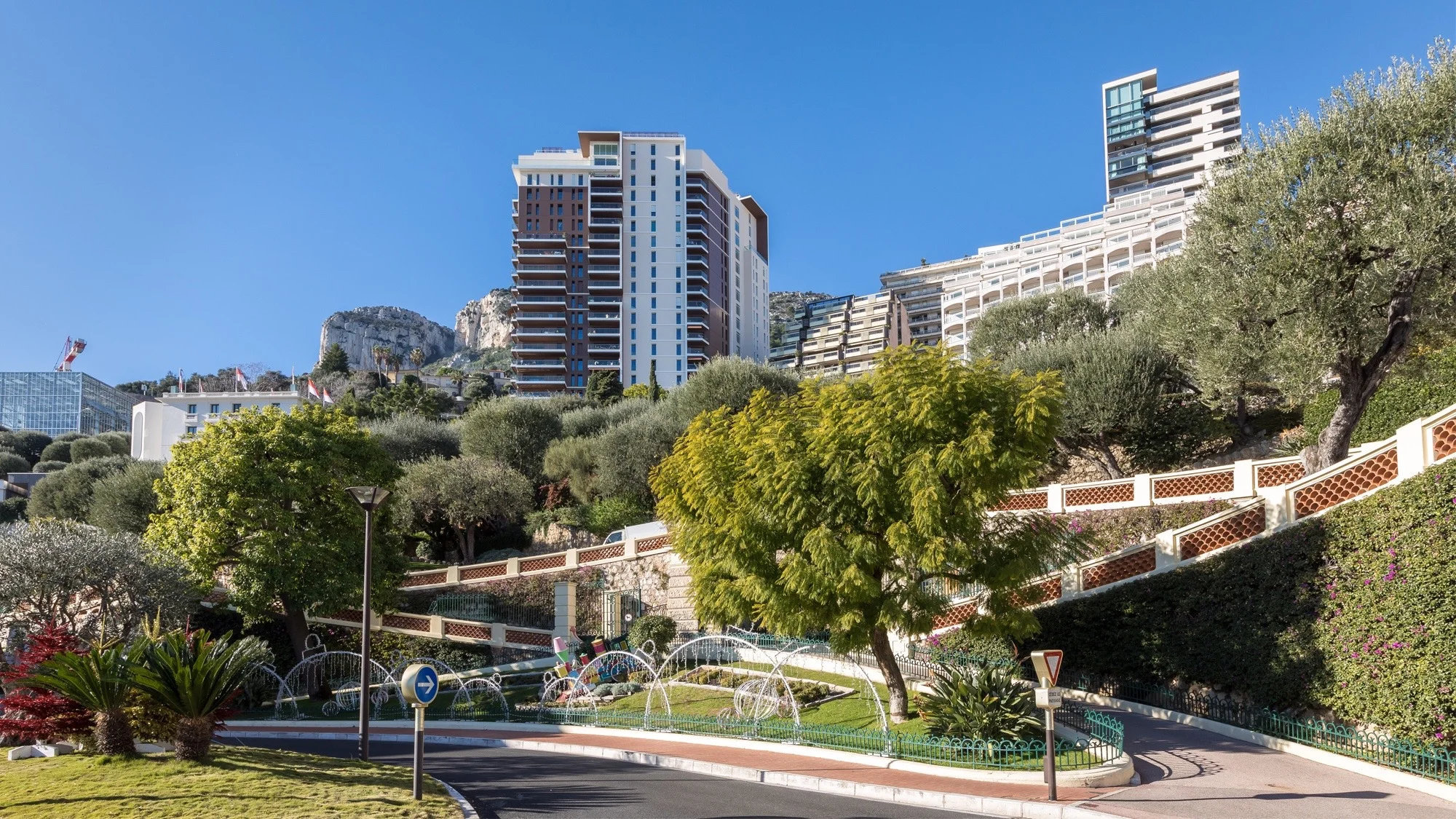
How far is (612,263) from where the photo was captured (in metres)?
123

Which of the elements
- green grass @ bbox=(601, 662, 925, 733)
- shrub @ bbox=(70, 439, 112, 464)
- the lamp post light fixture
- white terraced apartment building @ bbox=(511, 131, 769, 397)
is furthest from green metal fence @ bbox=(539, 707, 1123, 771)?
white terraced apartment building @ bbox=(511, 131, 769, 397)

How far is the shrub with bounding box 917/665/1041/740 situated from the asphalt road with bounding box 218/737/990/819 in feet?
9.23

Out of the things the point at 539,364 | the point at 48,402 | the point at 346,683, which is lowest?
the point at 346,683

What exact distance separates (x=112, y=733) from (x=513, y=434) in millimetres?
42362

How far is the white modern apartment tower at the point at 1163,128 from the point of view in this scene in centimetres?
13100

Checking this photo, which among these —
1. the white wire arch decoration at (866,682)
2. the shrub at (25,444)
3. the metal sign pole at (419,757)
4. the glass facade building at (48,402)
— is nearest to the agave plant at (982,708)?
the white wire arch decoration at (866,682)

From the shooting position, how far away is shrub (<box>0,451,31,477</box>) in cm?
9821

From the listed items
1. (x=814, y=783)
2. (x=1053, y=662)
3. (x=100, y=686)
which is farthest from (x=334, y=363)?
(x=1053, y=662)

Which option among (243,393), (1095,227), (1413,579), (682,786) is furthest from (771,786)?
(1095,227)

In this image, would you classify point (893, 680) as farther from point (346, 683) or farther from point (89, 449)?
point (89, 449)

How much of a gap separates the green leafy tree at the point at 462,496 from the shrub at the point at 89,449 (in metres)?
64.9

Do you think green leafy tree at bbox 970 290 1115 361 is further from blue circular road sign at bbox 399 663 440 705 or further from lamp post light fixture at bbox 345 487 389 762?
blue circular road sign at bbox 399 663 440 705

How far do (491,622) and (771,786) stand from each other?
68.6 ft

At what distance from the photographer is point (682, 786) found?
49.0 feet
